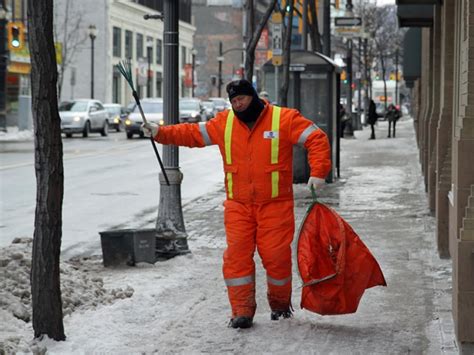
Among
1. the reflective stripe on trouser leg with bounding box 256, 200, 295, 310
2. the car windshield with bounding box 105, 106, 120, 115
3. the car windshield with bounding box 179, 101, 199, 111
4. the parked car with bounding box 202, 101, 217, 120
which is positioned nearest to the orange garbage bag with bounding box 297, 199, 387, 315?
the reflective stripe on trouser leg with bounding box 256, 200, 295, 310

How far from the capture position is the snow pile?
7809 mm

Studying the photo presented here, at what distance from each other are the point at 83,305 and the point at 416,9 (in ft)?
33.6

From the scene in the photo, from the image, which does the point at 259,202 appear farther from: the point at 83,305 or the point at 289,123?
the point at 83,305

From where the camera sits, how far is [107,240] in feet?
36.0

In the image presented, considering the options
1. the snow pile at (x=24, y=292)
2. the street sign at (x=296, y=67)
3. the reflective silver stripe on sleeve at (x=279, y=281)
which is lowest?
the snow pile at (x=24, y=292)

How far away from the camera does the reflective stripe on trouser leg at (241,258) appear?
8062 millimetres

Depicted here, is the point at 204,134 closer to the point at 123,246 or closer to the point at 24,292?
the point at 24,292

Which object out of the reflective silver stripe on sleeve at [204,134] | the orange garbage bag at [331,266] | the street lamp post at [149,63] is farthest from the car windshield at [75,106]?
the orange garbage bag at [331,266]

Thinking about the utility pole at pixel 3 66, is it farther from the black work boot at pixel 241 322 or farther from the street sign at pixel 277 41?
the black work boot at pixel 241 322

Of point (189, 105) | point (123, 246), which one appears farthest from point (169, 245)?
point (189, 105)

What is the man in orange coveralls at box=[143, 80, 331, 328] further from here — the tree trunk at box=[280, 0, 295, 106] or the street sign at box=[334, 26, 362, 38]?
the street sign at box=[334, 26, 362, 38]

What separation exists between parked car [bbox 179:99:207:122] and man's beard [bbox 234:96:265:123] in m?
42.4

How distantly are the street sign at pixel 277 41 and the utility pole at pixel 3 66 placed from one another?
26.1 m

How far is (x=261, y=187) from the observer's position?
8008 millimetres
